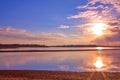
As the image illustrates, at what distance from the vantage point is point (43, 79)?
2212cm

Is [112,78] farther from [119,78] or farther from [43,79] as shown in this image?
[43,79]

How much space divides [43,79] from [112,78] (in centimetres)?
560

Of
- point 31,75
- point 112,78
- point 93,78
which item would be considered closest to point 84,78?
point 93,78

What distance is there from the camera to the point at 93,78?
2233 cm

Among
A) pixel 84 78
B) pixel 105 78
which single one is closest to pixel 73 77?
pixel 84 78

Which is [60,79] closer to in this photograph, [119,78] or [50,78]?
[50,78]

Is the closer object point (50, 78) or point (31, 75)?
point (50, 78)

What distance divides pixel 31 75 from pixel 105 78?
6710mm

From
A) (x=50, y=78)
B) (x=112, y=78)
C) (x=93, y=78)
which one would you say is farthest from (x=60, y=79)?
(x=112, y=78)

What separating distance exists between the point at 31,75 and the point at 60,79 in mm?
3592

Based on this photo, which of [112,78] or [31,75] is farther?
[31,75]

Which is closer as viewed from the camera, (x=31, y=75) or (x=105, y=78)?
(x=105, y=78)

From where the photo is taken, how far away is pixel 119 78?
73.4 ft

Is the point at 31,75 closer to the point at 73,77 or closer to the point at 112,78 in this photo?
the point at 73,77
